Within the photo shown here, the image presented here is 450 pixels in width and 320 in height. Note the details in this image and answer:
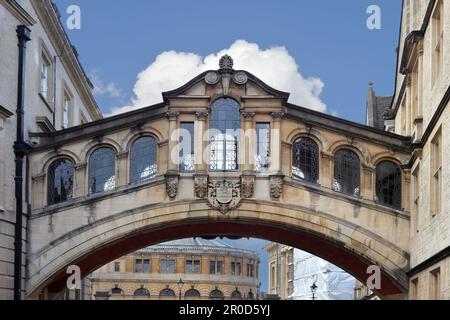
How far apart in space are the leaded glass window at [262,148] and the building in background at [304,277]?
20.7m

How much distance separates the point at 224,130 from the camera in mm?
24469

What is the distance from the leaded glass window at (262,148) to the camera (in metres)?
24.4

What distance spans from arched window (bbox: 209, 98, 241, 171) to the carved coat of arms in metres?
0.46

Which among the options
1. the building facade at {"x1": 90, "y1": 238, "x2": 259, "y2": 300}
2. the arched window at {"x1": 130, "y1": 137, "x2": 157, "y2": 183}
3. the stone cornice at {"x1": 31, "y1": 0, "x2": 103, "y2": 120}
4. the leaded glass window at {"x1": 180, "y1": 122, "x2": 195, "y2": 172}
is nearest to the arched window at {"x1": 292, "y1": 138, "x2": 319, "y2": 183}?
the leaded glass window at {"x1": 180, "y1": 122, "x2": 195, "y2": 172}

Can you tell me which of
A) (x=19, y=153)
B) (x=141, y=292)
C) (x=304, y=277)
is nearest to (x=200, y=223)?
(x=19, y=153)

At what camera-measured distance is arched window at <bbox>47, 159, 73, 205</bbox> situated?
2459 cm

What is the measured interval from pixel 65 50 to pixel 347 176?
11.7 metres

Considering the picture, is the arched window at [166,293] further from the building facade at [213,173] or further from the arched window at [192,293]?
the building facade at [213,173]

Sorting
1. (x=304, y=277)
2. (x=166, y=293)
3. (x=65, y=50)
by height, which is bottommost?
(x=304, y=277)

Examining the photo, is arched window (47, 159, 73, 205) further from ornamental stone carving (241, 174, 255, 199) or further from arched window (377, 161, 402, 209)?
arched window (377, 161, 402, 209)

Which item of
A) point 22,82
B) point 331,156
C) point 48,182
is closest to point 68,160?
point 48,182

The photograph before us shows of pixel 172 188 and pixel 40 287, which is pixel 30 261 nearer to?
pixel 40 287

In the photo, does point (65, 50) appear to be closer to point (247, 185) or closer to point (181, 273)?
point (247, 185)

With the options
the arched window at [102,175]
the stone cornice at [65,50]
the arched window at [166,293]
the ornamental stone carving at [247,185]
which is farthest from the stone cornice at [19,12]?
the arched window at [166,293]
